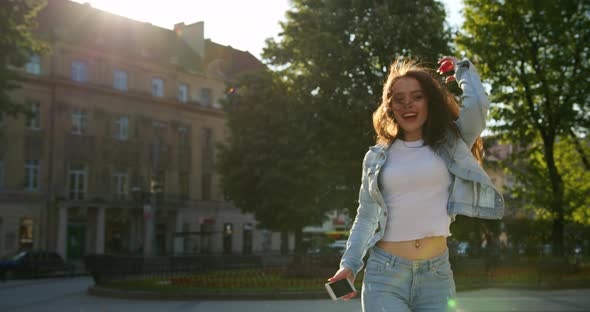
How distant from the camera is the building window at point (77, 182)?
48091 mm

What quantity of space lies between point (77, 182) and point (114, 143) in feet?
14.8

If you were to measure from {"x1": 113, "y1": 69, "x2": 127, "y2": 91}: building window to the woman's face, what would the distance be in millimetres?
49423

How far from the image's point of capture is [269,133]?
127 feet

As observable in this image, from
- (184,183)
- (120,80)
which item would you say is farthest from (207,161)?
(120,80)

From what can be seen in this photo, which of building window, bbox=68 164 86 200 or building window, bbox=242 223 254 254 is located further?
building window, bbox=242 223 254 254

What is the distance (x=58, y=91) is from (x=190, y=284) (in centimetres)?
3022

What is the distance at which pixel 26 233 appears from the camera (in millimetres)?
44562

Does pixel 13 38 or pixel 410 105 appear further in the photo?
pixel 13 38

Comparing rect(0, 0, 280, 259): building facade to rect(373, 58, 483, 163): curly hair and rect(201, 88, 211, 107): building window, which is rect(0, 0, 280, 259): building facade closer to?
rect(201, 88, 211, 107): building window

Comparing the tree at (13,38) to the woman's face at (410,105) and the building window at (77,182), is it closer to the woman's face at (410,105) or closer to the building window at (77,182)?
the woman's face at (410,105)

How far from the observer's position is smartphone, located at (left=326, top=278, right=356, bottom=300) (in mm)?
3641

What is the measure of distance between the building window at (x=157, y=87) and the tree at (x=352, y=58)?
2635 cm

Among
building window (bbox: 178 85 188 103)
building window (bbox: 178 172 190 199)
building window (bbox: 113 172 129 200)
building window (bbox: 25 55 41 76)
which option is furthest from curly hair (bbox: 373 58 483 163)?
building window (bbox: 178 172 190 199)

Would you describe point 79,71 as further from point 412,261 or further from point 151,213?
point 412,261
